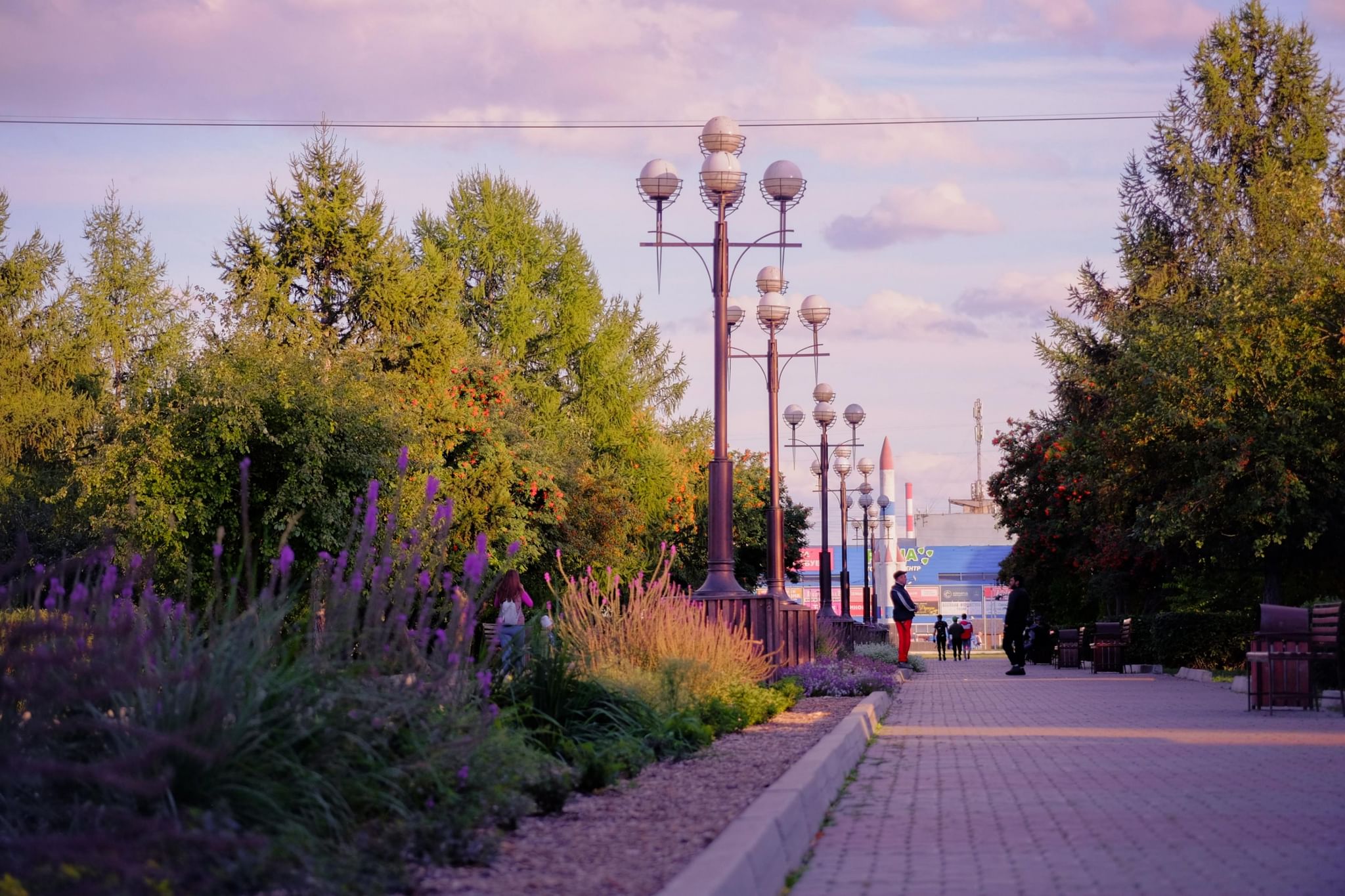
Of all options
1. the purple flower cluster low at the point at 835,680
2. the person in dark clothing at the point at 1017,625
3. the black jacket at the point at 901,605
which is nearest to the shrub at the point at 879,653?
the black jacket at the point at 901,605

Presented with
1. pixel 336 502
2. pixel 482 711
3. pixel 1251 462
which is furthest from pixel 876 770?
pixel 336 502

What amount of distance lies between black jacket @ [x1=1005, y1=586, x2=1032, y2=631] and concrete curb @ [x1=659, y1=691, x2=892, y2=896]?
21.5 m

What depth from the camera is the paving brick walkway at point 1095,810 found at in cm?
655

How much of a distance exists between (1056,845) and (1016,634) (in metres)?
25.9

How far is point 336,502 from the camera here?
33.9m

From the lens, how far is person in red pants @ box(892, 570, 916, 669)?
102 ft

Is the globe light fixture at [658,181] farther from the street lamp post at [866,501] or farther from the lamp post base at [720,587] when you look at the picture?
the street lamp post at [866,501]

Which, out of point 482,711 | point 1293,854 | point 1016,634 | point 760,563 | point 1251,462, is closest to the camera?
point 1293,854

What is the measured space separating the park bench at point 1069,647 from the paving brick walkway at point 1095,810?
83.4 ft

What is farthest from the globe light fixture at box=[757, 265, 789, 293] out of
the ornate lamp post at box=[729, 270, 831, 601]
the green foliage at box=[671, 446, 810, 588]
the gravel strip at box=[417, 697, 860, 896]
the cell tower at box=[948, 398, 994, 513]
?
the cell tower at box=[948, 398, 994, 513]

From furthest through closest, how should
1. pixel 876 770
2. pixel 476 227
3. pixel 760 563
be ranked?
pixel 760 563
pixel 476 227
pixel 876 770

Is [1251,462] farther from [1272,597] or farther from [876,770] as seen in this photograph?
[876,770]

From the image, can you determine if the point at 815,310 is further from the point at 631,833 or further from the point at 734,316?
the point at 631,833

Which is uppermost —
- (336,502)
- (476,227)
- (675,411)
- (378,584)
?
(476,227)
